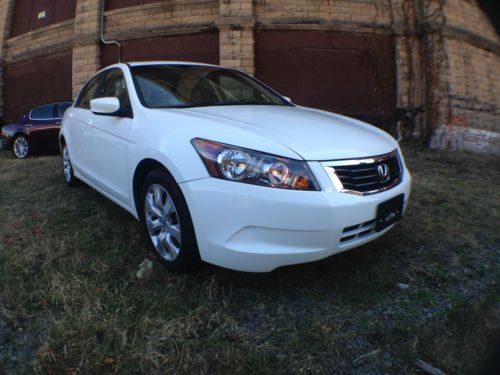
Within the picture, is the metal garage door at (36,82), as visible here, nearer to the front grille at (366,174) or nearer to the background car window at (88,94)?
the background car window at (88,94)

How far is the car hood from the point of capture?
6.54 ft

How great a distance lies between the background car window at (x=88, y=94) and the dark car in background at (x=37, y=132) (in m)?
4.58

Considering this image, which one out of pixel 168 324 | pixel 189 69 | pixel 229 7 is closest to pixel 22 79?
pixel 229 7

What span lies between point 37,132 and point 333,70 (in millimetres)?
7010

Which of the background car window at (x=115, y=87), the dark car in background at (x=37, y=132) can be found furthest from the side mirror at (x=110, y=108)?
the dark car in background at (x=37, y=132)

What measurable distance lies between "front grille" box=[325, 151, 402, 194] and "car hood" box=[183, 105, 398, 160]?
0.04 metres

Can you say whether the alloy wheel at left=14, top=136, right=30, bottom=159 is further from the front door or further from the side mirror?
the side mirror

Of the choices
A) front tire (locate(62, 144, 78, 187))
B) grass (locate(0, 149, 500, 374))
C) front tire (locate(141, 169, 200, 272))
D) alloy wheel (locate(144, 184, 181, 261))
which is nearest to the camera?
grass (locate(0, 149, 500, 374))

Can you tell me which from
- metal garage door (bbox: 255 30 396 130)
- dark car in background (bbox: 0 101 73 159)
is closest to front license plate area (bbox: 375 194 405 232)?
metal garage door (bbox: 255 30 396 130)

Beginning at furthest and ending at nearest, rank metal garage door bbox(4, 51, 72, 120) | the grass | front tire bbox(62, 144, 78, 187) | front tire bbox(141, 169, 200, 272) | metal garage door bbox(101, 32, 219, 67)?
metal garage door bbox(4, 51, 72, 120), metal garage door bbox(101, 32, 219, 67), front tire bbox(62, 144, 78, 187), front tire bbox(141, 169, 200, 272), the grass

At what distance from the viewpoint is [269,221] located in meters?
1.84

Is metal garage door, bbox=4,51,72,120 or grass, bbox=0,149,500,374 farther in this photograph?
metal garage door, bbox=4,51,72,120

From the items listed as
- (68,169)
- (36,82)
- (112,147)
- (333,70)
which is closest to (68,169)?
(68,169)

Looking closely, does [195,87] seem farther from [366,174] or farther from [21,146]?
[21,146]
